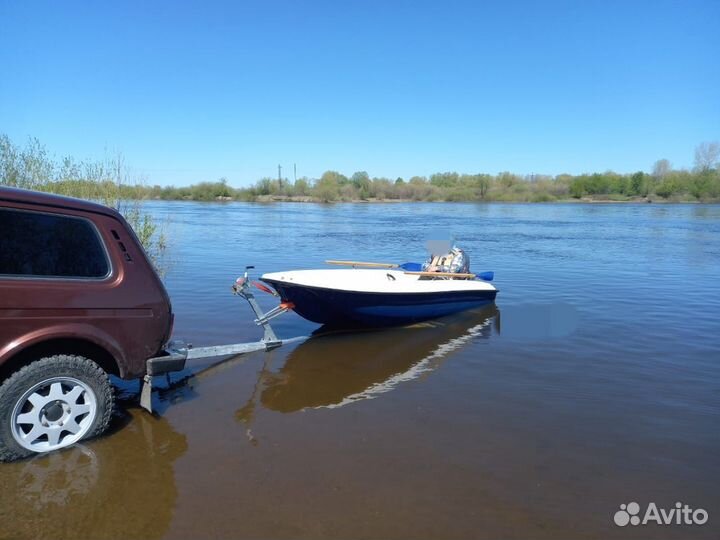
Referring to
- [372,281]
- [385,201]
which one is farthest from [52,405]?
[385,201]

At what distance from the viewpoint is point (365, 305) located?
27.1ft

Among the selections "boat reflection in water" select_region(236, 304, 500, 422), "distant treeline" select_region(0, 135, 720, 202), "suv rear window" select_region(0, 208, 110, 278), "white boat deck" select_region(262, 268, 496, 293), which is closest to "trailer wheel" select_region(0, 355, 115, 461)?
"suv rear window" select_region(0, 208, 110, 278)

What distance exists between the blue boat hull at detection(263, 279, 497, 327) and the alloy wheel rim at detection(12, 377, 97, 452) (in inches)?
146

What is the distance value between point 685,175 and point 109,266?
9638 centimetres

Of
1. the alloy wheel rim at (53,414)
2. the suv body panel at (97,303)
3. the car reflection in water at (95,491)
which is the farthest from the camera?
the alloy wheel rim at (53,414)

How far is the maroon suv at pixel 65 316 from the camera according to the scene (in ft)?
12.4

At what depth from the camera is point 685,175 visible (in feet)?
267

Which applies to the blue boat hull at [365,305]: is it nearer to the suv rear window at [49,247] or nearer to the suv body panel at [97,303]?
the suv body panel at [97,303]

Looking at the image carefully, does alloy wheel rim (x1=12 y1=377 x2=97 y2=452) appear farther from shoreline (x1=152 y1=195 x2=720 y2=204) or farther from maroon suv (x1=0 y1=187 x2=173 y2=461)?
shoreline (x1=152 y1=195 x2=720 y2=204)

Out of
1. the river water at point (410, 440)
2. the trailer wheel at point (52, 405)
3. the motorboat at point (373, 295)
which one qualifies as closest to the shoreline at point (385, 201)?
the river water at point (410, 440)

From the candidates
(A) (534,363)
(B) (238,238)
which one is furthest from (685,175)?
(A) (534,363)

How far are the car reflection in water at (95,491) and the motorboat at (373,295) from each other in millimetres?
3370

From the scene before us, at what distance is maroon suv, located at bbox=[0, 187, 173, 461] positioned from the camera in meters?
3.77

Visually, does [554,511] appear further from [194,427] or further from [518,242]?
[518,242]
